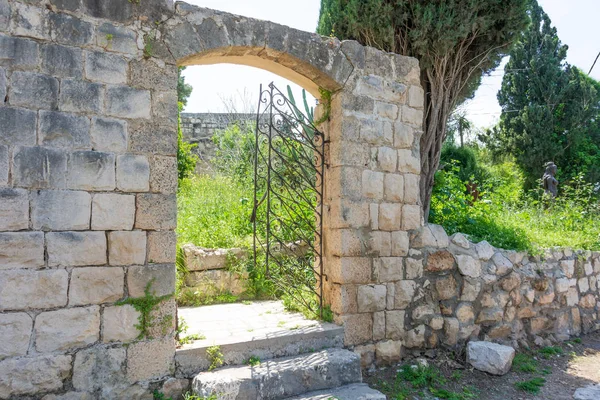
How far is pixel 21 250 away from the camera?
2691mm

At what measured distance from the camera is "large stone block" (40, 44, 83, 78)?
2.80 m

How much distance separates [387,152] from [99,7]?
2.66 meters

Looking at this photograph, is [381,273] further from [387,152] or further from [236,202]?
[236,202]

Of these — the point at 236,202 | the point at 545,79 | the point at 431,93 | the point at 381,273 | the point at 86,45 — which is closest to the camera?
the point at 86,45

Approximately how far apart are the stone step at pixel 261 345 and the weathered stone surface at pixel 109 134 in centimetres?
154

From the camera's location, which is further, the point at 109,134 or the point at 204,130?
the point at 204,130

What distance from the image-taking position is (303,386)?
3238 mm

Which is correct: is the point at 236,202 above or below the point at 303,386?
above

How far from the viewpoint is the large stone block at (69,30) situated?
9.29 ft

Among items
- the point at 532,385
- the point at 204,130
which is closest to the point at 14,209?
the point at 532,385

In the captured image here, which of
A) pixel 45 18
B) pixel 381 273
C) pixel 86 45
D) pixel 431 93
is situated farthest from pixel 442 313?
pixel 45 18

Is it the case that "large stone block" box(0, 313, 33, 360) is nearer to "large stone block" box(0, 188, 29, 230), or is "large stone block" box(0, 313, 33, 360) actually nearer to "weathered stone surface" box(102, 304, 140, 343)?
"weathered stone surface" box(102, 304, 140, 343)

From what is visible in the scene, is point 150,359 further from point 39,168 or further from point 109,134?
point 109,134

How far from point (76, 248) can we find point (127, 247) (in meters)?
0.32
